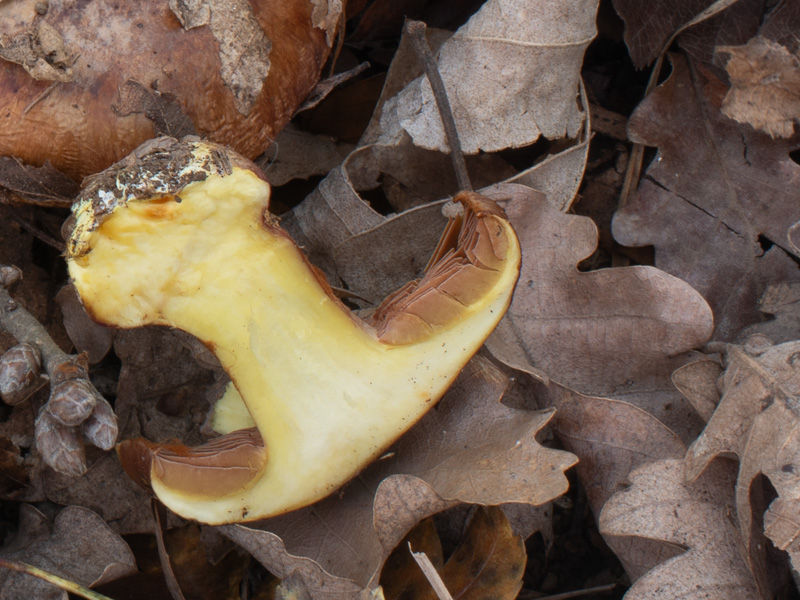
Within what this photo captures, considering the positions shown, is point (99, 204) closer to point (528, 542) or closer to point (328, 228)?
point (328, 228)

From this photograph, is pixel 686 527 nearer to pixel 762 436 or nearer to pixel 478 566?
pixel 762 436

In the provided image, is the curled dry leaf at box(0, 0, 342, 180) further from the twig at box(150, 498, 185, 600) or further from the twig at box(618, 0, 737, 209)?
the twig at box(618, 0, 737, 209)

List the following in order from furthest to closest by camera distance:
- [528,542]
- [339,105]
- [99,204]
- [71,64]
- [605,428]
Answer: [339,105] < [528,542] < [605,428] < [71,64] < [99,204]

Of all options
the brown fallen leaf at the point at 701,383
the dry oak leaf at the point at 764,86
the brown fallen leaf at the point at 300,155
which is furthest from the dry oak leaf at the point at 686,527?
the brown fallen leaf at the point at 300,155

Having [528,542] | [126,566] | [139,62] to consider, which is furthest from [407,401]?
[139,62]

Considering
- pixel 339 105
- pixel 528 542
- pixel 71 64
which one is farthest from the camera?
pixel 339 105

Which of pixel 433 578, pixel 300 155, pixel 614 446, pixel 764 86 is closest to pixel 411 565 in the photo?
pixel 433 578

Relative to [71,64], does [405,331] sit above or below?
below

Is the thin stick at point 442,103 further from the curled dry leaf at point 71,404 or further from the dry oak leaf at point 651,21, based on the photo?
the curled dry leaf at point 71,404
